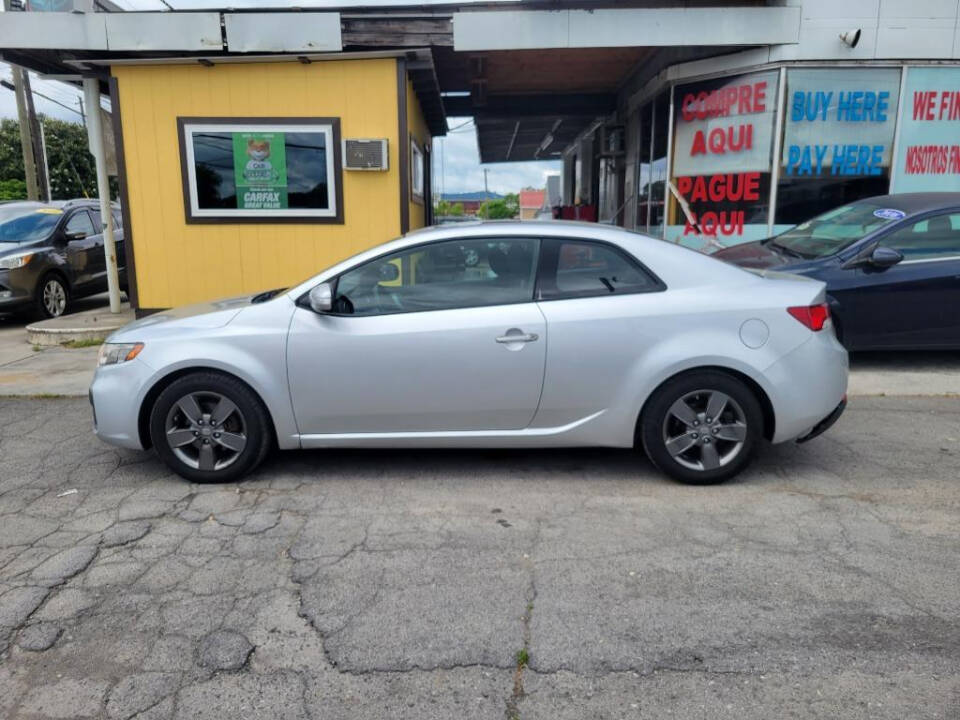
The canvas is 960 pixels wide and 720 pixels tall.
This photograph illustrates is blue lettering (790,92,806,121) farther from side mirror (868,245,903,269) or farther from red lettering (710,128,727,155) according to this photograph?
side mirror (868,245,903,269)

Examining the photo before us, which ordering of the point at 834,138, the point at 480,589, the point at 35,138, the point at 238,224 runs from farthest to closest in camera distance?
the point at 35,138 < the point at 834,138 < the point at 238,224 < the point at 480,589

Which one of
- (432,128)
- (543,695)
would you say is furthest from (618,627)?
(432,128)

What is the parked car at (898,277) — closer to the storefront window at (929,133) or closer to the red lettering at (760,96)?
the storefront window at (929,133)

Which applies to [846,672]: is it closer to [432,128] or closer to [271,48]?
[271,48]

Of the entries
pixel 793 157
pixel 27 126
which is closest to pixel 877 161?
pixel 793 157

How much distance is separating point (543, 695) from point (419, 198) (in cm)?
934

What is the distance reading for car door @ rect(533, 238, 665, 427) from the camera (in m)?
4.06

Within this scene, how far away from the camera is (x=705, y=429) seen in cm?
414

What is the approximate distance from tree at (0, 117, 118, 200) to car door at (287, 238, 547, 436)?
41092 mm

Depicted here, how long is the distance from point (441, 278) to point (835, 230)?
5.08 meters

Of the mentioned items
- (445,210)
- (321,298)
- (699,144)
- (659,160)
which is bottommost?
(321,298)

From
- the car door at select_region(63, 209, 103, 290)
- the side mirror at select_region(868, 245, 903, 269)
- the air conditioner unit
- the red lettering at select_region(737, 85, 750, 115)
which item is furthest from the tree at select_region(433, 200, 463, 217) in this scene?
the side mirror at select_region(868, 245, 903, 269)

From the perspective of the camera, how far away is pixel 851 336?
673 centimetres

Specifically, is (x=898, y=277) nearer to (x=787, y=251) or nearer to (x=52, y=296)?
(x=787, y=251)
